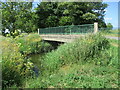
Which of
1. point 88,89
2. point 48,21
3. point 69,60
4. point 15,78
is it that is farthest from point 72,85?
point 48,21

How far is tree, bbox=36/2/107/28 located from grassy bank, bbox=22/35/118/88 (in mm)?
13680

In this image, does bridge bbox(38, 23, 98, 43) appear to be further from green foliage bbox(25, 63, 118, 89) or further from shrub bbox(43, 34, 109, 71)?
green foliage bbox(25, 63, 118, 89)

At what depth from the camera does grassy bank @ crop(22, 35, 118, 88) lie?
3415 millimetres

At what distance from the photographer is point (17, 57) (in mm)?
4473

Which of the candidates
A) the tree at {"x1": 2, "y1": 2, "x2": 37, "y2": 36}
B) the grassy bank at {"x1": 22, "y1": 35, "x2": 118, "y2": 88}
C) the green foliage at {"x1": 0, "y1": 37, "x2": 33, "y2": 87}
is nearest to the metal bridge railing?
the grassy bank at {"x1": 22, "y1": 35, "x2": 118, "y2": 88}

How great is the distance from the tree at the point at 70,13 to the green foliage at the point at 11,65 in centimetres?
1551

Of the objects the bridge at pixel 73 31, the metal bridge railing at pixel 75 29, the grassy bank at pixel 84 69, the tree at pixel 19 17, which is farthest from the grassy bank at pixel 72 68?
the tree at pixel 19 17

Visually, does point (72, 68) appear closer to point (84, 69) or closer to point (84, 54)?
point (84, 69)

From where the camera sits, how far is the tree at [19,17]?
2098 centimetres

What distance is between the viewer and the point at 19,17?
21.0m

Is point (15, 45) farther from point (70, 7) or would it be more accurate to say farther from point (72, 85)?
point (70, 7)

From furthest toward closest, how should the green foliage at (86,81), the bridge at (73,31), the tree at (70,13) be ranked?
the tree at (70,13), the bridge at (73,31), the green foliage at (86,81)

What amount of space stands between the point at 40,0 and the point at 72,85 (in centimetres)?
2220

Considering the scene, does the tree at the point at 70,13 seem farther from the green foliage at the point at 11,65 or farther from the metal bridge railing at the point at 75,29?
the green foliage at the point at 11,65
